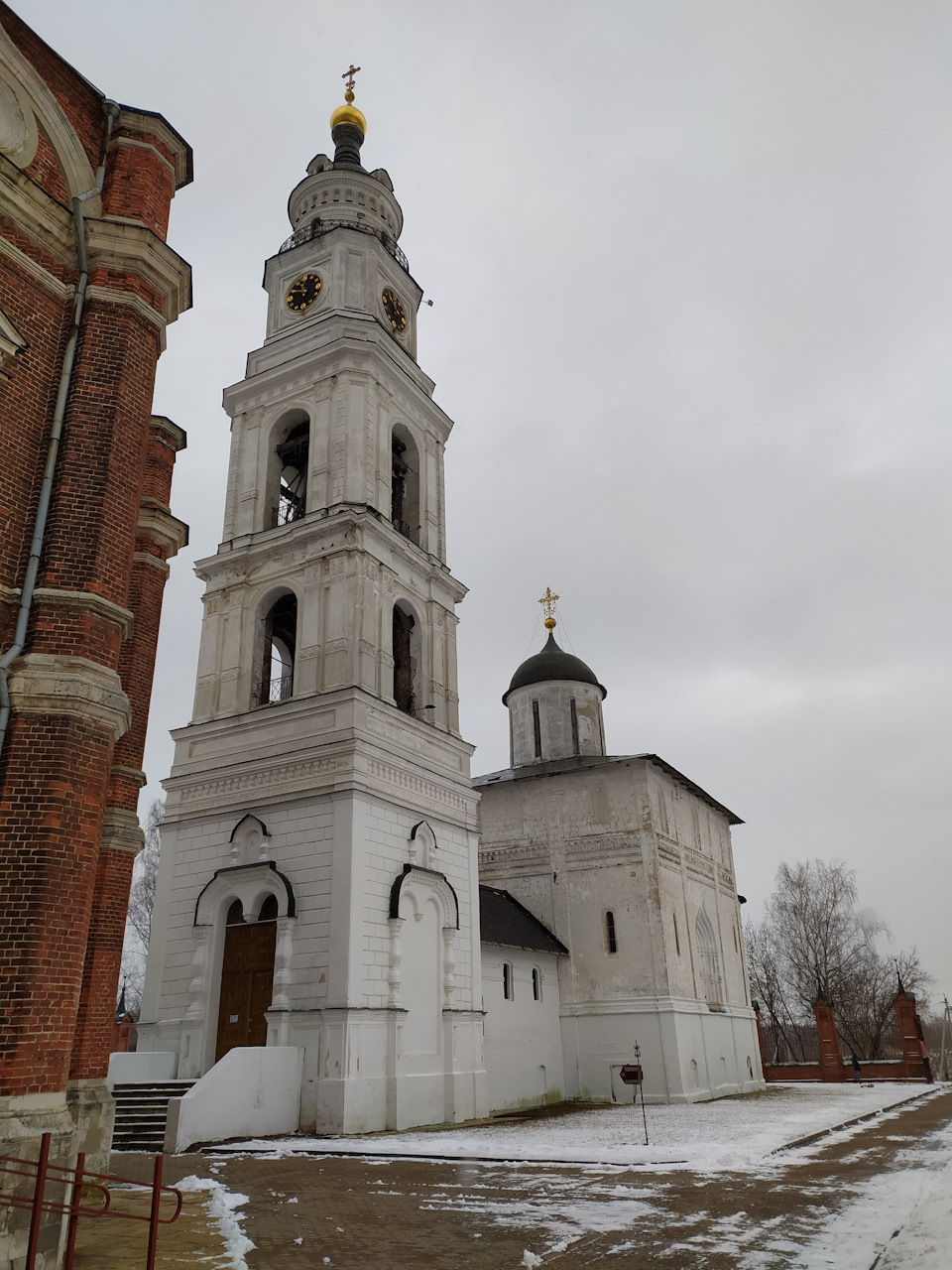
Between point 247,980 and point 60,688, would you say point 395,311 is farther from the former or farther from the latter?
point 60,688

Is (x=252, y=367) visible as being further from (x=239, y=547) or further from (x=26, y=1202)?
(x=26, y=1202)

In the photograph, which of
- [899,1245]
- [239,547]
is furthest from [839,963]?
[899,1245]

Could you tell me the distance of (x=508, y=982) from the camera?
79.5 feet

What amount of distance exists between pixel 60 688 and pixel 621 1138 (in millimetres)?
11967

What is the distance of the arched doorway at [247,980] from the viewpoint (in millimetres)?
17797

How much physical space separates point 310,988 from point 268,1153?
3.93 metres

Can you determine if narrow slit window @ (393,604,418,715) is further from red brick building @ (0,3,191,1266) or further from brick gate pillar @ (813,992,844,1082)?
brick gate pillar @ (813,992,844,1082)

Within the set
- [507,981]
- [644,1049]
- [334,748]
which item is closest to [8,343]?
[334,748]

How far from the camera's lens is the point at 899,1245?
22.8 feet

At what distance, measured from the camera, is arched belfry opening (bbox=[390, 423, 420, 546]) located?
24688 mm

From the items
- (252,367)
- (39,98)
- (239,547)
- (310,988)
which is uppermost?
(252,367)

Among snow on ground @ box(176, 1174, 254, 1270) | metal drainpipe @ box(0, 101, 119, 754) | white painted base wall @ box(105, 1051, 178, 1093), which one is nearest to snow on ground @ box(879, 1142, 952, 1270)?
snow on ground @ box(176, 1174, 254, 1270)

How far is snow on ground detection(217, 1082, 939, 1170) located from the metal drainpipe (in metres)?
9.17

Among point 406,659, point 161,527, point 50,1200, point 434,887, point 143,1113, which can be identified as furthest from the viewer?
point 406,659
